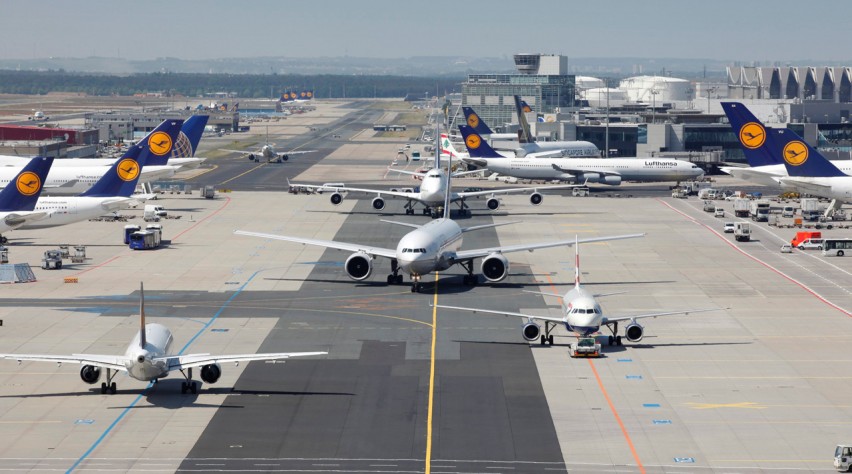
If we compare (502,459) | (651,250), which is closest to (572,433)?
(502,459)

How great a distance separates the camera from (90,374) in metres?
56.2

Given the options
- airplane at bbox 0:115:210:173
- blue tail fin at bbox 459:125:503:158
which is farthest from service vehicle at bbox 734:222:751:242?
airplane at bbox 0:115:210:173

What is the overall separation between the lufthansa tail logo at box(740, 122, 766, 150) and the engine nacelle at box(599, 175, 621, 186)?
38483 millimetres

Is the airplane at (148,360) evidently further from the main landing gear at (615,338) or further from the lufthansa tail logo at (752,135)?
the lufthansa tail logo at (752,135)

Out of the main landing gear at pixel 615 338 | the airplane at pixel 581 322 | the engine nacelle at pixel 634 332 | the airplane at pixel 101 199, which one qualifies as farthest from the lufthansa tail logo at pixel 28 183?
the engine nacelle at pixel 634 332

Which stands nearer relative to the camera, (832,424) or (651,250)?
(832,424)

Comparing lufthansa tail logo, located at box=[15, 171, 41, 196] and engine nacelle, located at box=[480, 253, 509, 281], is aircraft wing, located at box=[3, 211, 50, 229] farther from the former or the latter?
engine nacelle, located at box=[480, 253, 509, 281]

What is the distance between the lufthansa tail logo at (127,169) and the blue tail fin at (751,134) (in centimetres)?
5793

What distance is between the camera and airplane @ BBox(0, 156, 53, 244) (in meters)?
97.2

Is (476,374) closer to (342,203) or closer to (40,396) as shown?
(40,396)

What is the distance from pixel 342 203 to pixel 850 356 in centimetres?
8771

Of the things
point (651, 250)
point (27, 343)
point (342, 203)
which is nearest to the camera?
point (27, 343)

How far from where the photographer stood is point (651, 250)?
107 metres

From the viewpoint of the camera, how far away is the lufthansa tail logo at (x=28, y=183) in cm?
9688
